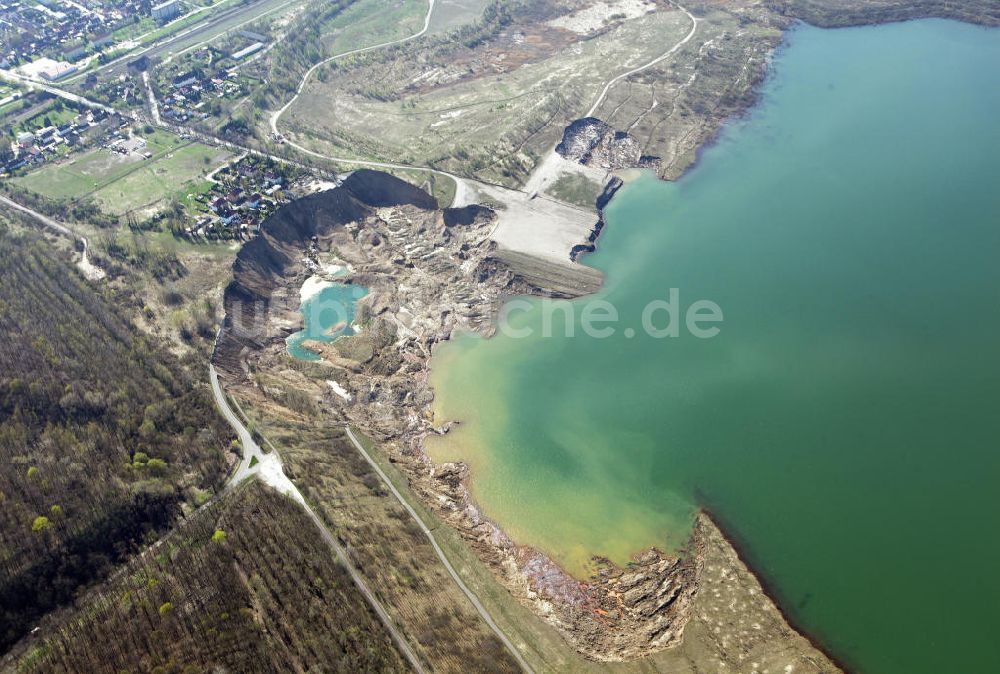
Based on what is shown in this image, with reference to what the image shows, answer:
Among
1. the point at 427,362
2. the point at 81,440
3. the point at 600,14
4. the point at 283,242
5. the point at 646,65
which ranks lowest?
the point at 427,362

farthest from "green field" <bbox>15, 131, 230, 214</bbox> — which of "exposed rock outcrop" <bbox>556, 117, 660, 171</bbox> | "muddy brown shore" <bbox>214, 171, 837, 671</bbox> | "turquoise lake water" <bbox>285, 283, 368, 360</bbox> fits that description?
"exposed rock outcrop" <bbox>556, 117, 660, 171</bbox>

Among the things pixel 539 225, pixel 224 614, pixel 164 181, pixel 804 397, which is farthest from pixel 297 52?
pixel 224 614

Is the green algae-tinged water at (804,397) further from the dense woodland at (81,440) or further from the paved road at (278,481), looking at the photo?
the dense woodland at (81,440)

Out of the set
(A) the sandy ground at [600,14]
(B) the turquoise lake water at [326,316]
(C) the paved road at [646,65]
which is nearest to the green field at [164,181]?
(B) the turquoise lake water at [326,316]

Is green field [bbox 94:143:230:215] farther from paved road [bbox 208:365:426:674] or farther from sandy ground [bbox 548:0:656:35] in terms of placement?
sandy ground [bbox 548:0:656:35]

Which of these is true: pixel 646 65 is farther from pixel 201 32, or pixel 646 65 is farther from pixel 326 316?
pixel 201 32
